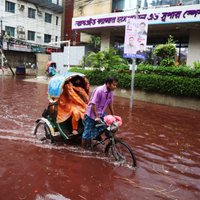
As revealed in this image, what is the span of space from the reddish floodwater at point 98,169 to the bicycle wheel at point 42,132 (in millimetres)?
184

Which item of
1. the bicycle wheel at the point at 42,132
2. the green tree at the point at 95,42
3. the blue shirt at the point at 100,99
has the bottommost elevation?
the bicycle wheel at the point at 42,132

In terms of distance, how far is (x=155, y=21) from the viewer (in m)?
18.3

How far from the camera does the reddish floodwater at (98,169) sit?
4.48m

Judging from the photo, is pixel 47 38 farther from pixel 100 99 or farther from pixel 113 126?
pixel 113 126

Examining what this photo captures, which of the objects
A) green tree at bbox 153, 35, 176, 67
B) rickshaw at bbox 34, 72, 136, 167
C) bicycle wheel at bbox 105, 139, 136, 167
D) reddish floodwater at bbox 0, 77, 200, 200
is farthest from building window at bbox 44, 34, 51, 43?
bicycle wheel at bbox 105, 139, 136, 167

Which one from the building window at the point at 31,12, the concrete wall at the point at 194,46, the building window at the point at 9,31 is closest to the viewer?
the concrete wall at the point at 194,46

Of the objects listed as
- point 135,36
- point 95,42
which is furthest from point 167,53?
point 95,42

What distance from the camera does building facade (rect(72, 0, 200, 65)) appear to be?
17219 millimetres

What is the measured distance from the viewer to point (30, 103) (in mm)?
12867

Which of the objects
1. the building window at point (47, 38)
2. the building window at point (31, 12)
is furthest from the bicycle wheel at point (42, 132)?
the building window at point (47, 38)

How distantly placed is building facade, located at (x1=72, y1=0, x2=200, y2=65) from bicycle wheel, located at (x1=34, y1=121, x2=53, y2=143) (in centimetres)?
808

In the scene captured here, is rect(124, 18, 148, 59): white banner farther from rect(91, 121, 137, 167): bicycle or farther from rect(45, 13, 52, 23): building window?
rect(45, 13, 52, 23): building window

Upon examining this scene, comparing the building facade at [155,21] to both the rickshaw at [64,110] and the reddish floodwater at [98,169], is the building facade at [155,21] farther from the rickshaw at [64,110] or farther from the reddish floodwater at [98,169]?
the reddish floodwater at [98,169]

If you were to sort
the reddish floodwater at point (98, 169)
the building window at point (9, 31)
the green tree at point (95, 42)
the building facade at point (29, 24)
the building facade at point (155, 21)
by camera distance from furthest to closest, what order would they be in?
the building window at point (9, 31) → the building facade at point (29, 24) → the green tree at point (95, 42) → the building facade at point (155, 21) → the reddish floodwater at point (98, 169)
